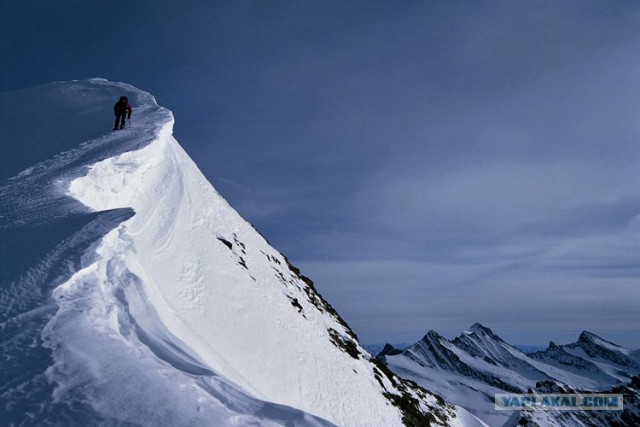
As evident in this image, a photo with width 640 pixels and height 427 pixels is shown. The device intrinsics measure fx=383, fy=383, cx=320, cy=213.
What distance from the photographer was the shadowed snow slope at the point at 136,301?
5.00 meters

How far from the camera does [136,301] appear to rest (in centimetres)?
723

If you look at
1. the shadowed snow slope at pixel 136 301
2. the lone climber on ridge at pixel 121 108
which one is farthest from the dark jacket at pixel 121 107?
the shadowed snow slope at pixel 136 301

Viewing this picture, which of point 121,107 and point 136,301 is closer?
point 136,301

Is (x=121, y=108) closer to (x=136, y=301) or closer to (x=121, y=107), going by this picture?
(x=121, y=107)

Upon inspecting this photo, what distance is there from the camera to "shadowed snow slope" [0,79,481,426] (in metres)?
5.00

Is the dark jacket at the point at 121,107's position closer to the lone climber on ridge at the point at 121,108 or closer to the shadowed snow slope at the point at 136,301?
the lone climber on ridge at the point at 121,108

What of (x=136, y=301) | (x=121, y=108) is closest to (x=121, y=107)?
(x=121, y=108)

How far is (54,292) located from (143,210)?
23.6 ft

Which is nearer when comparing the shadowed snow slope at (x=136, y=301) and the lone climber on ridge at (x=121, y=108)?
the shadowed snow slope at (x=136, y=301)

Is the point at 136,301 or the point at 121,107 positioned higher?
the point at 121,107

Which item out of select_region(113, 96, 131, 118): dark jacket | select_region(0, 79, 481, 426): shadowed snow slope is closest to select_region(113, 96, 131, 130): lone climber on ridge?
select_region(113, 96, 131, 118): dark jacket

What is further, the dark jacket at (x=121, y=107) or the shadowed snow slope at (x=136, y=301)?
the dark jacket at (x=121, y=107)

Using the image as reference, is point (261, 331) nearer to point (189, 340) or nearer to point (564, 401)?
point (189, 340)

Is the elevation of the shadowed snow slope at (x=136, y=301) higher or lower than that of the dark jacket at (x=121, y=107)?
lower
